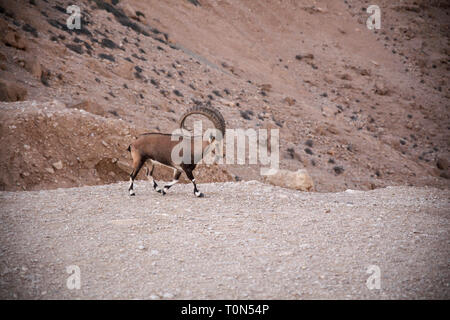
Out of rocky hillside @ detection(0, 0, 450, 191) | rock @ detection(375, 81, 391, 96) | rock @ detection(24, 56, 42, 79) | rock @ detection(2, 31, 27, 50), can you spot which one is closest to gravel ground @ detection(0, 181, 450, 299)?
rocky hillside @ detection(0, 0, 450, 191)

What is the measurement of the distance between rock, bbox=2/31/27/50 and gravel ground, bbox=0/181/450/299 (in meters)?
14.4

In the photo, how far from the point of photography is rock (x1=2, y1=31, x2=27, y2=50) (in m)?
19.1

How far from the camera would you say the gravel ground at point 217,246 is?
15.0 feet

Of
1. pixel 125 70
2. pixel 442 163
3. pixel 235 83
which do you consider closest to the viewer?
pixel 125 70

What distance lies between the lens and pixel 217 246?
19.2 feet

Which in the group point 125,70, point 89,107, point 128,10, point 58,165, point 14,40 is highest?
point 128,10

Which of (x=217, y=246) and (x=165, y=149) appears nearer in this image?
(x=217, y=246)

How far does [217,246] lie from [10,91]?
13619 mm

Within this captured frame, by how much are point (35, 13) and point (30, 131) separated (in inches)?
685

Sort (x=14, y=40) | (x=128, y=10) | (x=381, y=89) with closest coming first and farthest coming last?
(x=14, y=40)
(x=128, y=10)
(x=381, y=89)

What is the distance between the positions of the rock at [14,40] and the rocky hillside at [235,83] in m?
0.06

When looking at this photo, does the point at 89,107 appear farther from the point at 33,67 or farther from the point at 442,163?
the point at 442,163

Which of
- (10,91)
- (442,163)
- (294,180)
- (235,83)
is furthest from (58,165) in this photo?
(442,163)

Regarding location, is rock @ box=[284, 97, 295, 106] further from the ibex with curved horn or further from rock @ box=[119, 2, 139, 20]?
the ibex with curved horn
